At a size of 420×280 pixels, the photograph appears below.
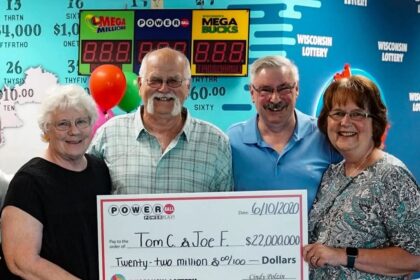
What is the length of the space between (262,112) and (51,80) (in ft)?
10.9

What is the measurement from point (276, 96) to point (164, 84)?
0.51 meters

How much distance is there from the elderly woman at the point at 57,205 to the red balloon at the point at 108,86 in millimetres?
2400

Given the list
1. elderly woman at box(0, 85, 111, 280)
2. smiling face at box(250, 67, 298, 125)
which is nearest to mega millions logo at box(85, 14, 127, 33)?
smiling face at box(250, 67, 298, 125)

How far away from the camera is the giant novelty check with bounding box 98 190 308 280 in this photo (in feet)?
8.60

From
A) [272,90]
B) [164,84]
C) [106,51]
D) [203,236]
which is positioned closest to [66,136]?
[164,84]

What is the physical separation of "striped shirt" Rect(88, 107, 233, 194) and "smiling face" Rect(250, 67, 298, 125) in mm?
244

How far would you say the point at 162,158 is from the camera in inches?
114

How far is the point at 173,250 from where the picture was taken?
104 inches

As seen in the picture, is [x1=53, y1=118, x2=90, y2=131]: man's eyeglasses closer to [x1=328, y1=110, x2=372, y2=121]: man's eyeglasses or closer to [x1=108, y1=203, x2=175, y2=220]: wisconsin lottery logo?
[x1=108, y1=203, x2=175, y2=220]: wisconsin lottery logo

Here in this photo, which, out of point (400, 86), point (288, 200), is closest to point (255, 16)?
point (400, 86)

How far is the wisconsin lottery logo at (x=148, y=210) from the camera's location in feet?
8.59

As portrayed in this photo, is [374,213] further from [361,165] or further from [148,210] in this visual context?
[148,210]

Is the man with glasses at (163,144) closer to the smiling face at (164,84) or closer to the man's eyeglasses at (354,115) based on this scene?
the smiling face at (164,84)

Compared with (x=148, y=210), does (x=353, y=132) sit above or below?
above
